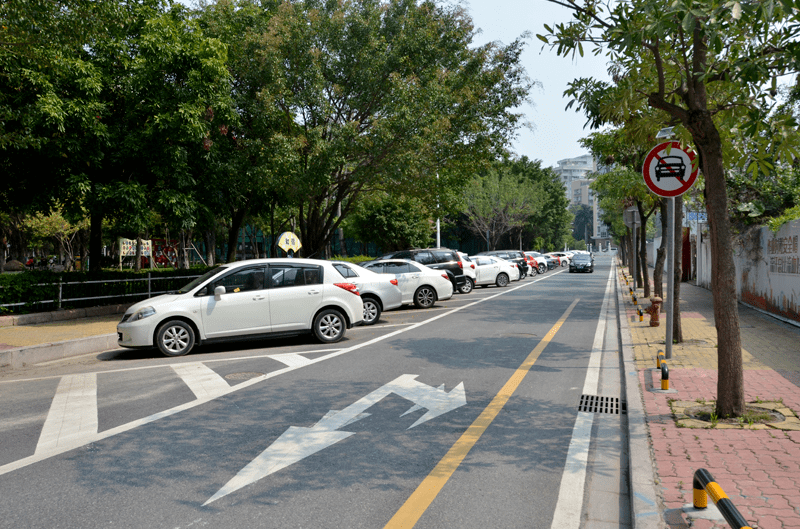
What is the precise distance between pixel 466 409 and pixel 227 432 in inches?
99.5

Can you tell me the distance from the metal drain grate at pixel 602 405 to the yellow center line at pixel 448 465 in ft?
2.80

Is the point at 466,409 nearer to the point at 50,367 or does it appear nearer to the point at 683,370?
the point at 683,370

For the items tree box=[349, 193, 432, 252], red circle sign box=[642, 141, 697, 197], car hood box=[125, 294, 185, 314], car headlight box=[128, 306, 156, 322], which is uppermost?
tree box=[349, 193, 432, 252]

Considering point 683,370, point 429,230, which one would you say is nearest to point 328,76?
point 683,370

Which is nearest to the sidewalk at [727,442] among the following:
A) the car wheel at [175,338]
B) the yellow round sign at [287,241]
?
the car wheel at [175,338]

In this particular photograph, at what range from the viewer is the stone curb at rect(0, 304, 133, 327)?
14.3 metres

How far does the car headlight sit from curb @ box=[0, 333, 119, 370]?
1598mm

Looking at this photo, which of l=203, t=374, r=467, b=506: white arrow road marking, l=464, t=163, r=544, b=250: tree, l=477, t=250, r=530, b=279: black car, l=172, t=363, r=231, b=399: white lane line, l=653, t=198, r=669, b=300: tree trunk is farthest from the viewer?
l=464, t=163, r=544, b=250: tree

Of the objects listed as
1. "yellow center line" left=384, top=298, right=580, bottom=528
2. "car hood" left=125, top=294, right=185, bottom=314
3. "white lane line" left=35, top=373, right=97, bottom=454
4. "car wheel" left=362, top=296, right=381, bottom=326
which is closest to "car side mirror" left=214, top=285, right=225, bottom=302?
"car hood" left=125, top=294, right=185, bottom=314

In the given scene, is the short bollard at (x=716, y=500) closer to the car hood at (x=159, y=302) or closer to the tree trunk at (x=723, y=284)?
the tree trunk at (x=723, y=284)

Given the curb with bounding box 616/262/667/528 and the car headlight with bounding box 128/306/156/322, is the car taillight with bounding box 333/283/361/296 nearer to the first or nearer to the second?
the car headlight with bounding box 128/306/156/322

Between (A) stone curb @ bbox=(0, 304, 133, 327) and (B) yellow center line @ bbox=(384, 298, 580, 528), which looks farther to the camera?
(A) stone curb @ bbox=(0, 304, 133, 327)

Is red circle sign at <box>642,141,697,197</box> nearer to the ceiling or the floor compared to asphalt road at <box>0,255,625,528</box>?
nearer to the ceiling

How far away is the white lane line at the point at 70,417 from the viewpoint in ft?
18.8
